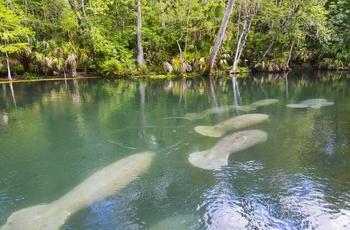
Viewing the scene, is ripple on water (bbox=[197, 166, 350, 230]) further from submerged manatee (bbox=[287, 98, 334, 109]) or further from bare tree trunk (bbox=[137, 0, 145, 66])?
bare tree trunk (bbox=[137, 0, 145, 66])

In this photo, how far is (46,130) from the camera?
8.42m

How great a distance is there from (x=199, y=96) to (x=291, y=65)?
20.7 m

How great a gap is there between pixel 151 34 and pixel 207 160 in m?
20.4

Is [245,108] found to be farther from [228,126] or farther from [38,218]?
[38,218]

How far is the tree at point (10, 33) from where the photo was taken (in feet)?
62.3

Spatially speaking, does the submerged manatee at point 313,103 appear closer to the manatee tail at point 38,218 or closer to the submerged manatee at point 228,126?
the submerged manatee at point 228,126

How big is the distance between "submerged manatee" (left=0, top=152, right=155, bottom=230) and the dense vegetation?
1754 centimetres

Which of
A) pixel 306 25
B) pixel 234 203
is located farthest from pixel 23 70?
pixel 306 25

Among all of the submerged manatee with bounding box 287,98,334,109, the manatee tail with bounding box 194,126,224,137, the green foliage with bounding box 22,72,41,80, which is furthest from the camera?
the green foliage with bounding box 22,72,41,80

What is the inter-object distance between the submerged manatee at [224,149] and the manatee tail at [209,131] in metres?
0.57

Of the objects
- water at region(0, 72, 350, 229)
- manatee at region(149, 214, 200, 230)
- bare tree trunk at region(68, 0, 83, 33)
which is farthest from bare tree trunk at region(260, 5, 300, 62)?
manatee at region(149, 214, 200, 230)

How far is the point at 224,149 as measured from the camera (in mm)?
6309

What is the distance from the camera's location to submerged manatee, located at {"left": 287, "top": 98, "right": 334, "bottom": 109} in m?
11.3

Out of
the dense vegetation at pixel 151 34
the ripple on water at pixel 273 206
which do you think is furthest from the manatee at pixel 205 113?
the dense vegetation at pixel 151 34
